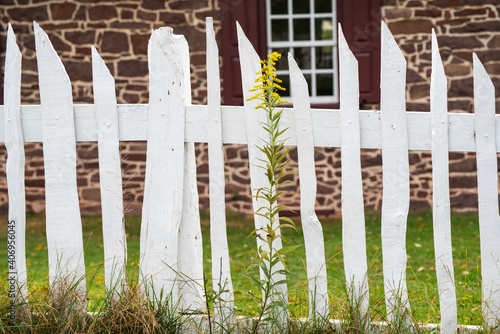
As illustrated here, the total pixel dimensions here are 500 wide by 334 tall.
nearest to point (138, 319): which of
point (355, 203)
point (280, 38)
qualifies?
point (355, 203)

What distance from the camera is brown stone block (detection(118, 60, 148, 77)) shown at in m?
7.48

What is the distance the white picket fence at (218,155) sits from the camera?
2.70 meters

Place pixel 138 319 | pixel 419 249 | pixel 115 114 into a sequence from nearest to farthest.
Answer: pixel 138 319
pixel 115 114
pixel 419 249

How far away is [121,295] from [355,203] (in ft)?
3.67

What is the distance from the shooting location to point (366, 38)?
713 cm

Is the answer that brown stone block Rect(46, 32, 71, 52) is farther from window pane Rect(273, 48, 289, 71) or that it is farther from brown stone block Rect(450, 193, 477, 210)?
brown stone block Rect(450, 193, 477, 210)

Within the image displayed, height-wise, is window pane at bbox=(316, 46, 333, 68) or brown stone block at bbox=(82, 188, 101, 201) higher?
window pane at bbox=(316, 46, 333, 68)

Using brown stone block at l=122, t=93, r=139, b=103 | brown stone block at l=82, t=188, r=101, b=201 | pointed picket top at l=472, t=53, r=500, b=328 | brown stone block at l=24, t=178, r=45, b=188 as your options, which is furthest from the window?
pointed picket top at l=472, t=53, r=500, b=328

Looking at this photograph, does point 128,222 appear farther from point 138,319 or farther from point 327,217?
point 138,319

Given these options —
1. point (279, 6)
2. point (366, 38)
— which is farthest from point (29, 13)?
point (366, 38)

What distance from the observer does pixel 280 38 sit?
7.51 meters

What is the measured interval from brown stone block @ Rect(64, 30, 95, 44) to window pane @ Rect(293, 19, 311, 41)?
2485mm

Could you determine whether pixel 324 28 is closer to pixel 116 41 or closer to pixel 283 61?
pixel 283 61

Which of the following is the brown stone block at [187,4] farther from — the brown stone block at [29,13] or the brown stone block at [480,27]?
the brown stone block at [480,27]
